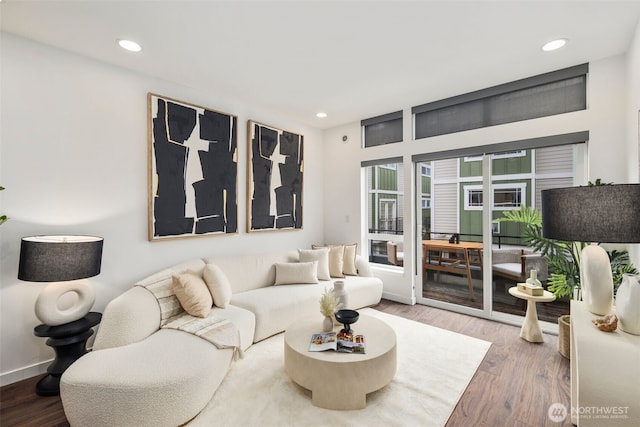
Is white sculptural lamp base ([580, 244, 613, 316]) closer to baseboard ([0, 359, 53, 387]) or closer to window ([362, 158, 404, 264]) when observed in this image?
window ([362, 158, 404, 264])

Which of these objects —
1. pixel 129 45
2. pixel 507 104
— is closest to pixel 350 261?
pixel 507 104

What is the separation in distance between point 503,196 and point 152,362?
12.6ft

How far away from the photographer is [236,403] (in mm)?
2023

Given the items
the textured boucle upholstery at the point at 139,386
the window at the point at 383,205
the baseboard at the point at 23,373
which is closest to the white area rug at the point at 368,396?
the textured boucle upholstery at the point at 139,386

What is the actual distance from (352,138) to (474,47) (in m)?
2.38

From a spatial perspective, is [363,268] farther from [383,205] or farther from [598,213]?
[598,213]

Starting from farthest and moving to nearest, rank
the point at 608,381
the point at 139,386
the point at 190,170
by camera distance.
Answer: the point at 190,170
the point at 139,386
the point at 608,381

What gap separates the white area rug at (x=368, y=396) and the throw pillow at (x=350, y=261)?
149 cm

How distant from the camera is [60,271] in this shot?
7.06 ft

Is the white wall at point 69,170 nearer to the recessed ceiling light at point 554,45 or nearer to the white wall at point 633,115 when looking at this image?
the recessed ceiling light at point 554,45

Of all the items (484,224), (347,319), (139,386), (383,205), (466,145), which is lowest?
(139,386)

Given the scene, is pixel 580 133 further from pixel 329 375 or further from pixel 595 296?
pixel 329 375

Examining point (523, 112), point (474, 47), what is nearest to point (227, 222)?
Answer: point (474, 47)

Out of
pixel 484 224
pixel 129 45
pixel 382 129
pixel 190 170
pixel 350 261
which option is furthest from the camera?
pixel 382 129
